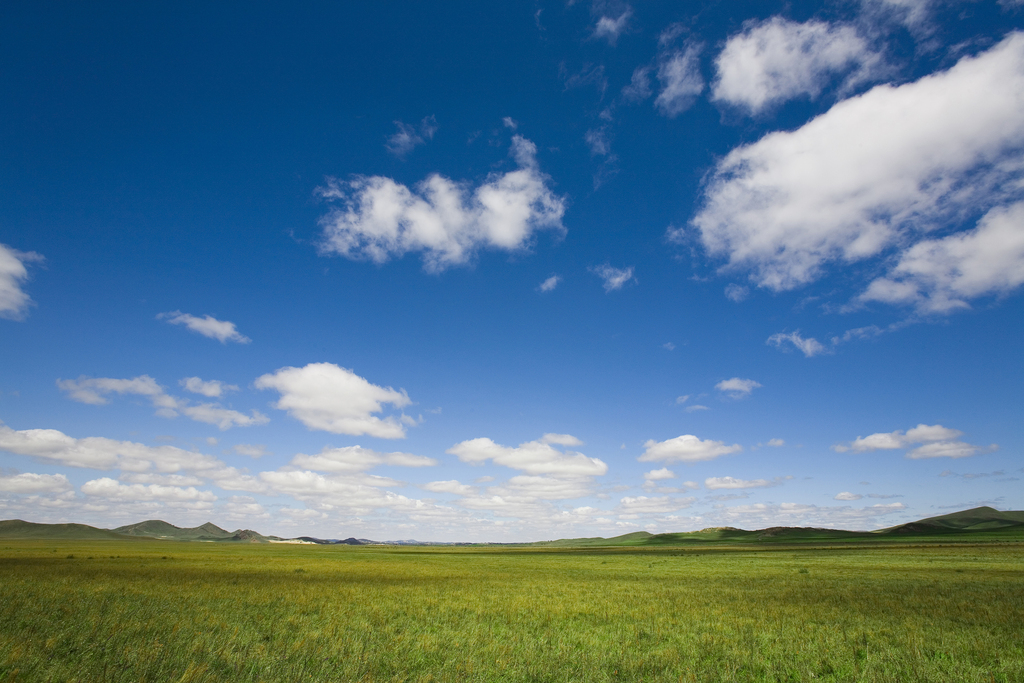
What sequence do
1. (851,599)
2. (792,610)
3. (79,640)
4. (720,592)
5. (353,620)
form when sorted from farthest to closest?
1. (720,592)
2. (851,599)
3. (792,610)
4. (353,620)
5. (79,640)

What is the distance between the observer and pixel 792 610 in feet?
61.6

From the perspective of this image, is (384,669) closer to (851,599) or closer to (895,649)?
(895,649)

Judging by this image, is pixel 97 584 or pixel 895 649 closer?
pixel 895 649

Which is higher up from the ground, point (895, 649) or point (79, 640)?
point (79, 640)

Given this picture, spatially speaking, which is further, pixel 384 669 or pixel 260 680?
pixel 384 669

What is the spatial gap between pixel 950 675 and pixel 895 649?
7.82ft

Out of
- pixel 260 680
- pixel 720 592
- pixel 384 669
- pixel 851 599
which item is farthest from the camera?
pixel 720 592

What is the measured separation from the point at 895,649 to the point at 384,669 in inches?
539

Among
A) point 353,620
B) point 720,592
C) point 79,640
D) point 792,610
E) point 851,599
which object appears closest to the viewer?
point 79,640

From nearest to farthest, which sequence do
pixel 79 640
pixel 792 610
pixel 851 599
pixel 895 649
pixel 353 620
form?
pixel 79 640, pixel 895 649, pixel 353 620, pixel 792 610, pixel 851 599

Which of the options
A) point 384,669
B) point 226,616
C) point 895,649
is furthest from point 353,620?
point 895,649

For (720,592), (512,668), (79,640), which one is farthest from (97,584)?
(720,592)

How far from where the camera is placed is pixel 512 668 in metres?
10.5

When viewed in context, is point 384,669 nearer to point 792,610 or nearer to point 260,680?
point 260,680
